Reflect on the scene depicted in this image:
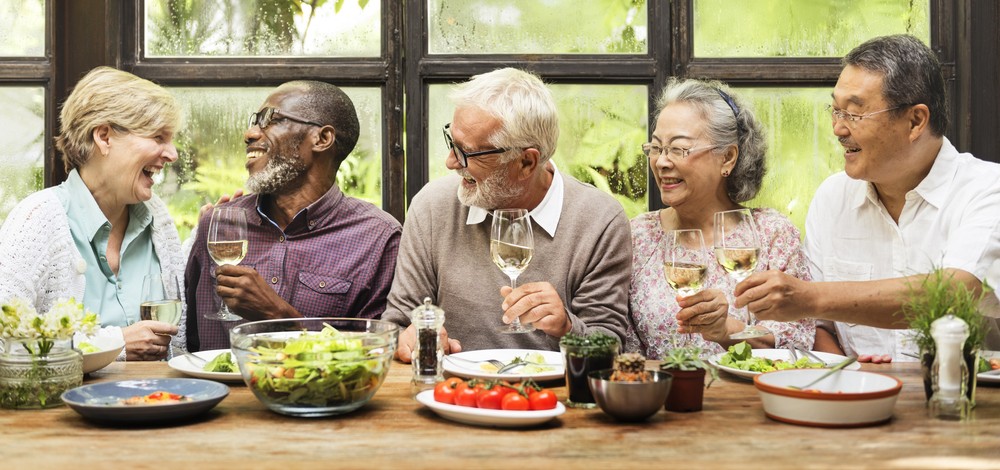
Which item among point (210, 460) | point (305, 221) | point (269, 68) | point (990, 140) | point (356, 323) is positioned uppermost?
point (269, 68)

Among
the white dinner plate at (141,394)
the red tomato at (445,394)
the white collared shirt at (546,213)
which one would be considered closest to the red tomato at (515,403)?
the red tomato at (445,394)

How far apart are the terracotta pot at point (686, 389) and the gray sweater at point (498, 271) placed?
3.14 ft

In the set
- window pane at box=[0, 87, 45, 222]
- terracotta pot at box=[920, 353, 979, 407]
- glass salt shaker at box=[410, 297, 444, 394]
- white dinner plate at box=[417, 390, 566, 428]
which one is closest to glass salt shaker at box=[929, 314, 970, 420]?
terracotta pot at box=[920, 353, 979, 407]

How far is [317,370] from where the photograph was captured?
176cm

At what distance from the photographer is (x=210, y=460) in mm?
1503

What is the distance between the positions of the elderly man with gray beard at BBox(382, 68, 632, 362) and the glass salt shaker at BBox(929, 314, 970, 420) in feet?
3.74

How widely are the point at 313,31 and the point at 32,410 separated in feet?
7.32

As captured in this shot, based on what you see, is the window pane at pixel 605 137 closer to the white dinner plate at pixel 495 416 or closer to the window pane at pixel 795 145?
the window pane at pixel 795 145

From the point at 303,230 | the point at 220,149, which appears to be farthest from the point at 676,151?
the point at 220,149

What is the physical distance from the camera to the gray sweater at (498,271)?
2850mm

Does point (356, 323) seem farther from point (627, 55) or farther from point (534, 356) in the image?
point (627, 55)

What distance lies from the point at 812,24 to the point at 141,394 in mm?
3023

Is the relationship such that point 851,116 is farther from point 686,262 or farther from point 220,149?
point 220,149

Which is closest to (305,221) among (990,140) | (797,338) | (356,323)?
(356,323)
